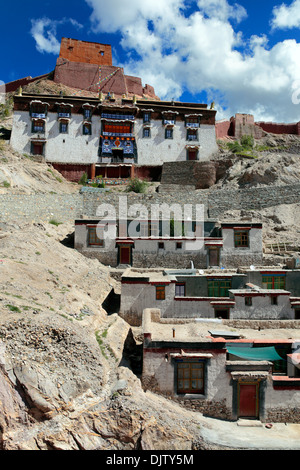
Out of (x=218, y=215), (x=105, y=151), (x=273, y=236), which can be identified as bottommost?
(x=273, y=236)

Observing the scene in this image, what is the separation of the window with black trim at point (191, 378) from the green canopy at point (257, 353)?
1.16 metres

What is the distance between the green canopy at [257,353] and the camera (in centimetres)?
1130

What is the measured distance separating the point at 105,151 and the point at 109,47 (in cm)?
2544

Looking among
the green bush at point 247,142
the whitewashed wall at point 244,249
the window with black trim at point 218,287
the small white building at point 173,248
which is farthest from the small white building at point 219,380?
the green bush at point 247,142

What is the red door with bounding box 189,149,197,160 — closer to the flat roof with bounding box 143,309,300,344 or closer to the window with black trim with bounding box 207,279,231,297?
the window with black trim with bounding box 207,279,231,297

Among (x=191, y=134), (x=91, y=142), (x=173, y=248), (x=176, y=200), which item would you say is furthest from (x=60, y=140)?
(x=173, y=248)

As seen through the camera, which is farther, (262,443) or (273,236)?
(273,236)

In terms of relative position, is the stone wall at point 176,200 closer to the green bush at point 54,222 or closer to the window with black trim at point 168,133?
the green bush at point 54,222

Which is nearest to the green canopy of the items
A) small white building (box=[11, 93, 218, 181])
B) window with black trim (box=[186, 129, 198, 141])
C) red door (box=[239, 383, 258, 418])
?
red door (box=[239, 383, 258, 418])

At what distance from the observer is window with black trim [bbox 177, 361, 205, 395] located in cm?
1111

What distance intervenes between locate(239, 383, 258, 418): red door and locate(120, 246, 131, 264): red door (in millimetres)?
12372
